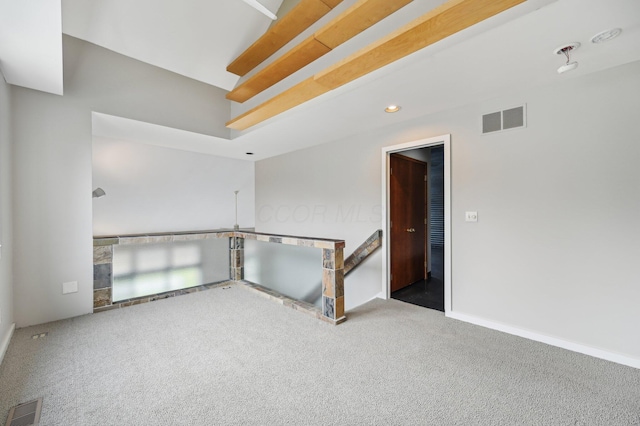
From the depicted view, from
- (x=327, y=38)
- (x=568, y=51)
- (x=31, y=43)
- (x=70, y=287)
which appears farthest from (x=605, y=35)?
(x=70, y=287)

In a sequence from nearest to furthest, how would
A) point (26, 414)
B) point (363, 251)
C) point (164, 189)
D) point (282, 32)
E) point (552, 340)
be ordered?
point (26, 414) < point (552, 340) < point (282, 32) < point (363, 251) < point (164, 189)

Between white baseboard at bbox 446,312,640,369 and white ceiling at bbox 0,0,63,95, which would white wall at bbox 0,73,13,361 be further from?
white baseboard at bbox 446,312,640,369

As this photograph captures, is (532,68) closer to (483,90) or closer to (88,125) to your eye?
(483,90)

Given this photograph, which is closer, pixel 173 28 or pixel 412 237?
pixel 173 28

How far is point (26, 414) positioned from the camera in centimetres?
159

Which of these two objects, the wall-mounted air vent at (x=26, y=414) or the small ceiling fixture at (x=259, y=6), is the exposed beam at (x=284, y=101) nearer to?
the small ceiling fixture at (x=259, y=6)

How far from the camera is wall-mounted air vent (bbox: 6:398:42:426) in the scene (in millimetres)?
1524

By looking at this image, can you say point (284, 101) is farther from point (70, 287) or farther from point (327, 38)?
point (70, 287)

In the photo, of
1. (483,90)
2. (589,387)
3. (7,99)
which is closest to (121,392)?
(7,99)

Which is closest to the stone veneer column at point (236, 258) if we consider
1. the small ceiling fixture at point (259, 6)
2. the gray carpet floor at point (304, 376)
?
the gray carpet floor at point (304, 376)

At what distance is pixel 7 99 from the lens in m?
2.55

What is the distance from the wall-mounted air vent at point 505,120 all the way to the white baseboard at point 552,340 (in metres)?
2.05

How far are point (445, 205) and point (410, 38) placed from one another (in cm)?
194

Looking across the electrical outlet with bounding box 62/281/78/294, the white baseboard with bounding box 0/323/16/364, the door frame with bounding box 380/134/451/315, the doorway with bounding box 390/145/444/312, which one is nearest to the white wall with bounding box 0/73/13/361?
the white baseboard with bounding box 0/323/16/364
